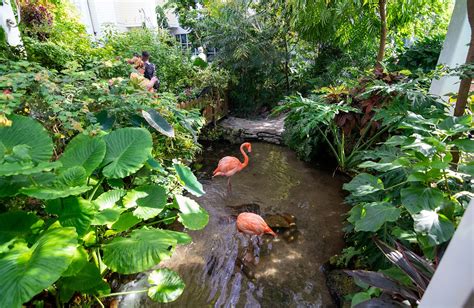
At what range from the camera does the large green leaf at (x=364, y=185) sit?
68.3 inches

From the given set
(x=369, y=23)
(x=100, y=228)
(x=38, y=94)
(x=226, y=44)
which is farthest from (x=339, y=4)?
(x=100, y=228)

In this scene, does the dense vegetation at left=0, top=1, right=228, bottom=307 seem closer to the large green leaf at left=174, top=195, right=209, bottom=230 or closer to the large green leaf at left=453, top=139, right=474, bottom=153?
the large green leaf at left=174, top=195, right=209, bottom=230

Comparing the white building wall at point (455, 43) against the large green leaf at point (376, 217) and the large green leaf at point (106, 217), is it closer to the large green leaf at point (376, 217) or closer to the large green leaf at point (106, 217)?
the large green leaf at point (376, 217)

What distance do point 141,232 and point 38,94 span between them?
161 centimetres

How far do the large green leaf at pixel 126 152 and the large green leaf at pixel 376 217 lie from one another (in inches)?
57.6

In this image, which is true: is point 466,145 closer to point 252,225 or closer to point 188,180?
point 252,225

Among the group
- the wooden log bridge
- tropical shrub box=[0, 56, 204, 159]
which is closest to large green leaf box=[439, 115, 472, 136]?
tropical shrub box=[0, 56, 204, 159]

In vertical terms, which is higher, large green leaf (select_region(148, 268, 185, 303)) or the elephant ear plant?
the elephant ear plant

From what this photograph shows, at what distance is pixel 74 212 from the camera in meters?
1.54

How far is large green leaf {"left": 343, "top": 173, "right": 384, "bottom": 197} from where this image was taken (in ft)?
5.69

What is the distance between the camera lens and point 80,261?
5.00 feet

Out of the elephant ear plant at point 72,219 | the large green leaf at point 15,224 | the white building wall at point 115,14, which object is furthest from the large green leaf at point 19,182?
the white building wall at point 115,14

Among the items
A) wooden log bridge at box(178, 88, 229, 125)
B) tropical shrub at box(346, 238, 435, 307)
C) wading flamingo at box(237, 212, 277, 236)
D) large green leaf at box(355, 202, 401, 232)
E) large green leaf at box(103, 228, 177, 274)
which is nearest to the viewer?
tropical shrub at box(346, 238, 435, 307)

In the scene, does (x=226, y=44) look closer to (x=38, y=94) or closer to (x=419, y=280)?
(x=38, y=94)
